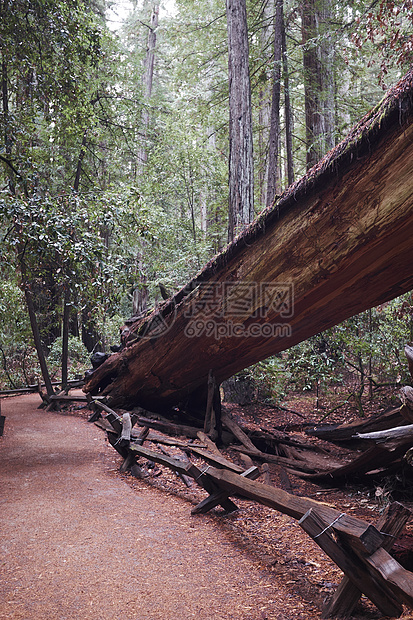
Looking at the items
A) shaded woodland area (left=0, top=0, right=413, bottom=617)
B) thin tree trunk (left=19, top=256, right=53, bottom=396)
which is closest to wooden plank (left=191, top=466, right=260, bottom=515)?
shaded woodland area (left=0, top=0, right=413, bottom=617)

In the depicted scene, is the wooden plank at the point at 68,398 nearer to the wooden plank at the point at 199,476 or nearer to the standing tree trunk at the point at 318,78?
the wooden plank at the point at 199,476

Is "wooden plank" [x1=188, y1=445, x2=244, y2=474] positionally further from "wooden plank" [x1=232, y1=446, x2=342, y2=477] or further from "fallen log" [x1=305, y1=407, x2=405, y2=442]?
"wooden plank" [x1=232, y1=446, x2=342, y2=477]

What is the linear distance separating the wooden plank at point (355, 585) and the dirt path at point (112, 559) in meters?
0.27

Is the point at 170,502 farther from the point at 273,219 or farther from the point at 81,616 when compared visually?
the point at 273,219

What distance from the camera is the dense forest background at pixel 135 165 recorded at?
26.3 ft

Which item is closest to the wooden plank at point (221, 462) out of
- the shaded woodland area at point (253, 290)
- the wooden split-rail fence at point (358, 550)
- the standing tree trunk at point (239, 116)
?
the shaded woodland area at point (253, 290)

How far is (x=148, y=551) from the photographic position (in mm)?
3830

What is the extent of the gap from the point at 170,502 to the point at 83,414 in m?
6.12

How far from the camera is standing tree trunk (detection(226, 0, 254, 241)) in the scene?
33.0ft

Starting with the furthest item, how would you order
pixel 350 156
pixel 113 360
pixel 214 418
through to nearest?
1. pixel 113 360
2. pixel 214 418
3. pixel 350 156

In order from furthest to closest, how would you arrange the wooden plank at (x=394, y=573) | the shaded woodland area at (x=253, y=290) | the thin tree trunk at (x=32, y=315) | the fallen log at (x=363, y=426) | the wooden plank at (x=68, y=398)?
the wooden plank at (x=68, y=398) < the thin tree trunk at (x=32, y=315) < the fallen log at (x=363, y=426) < the shaded woodland area at (x=253, y=290) < the wooden plank at (x=394, y=573)

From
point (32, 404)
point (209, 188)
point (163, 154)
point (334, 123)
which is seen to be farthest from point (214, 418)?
point (163, 154)

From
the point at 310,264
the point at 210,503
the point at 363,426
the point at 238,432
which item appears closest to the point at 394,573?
the point at 210,503

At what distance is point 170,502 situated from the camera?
5211mm
